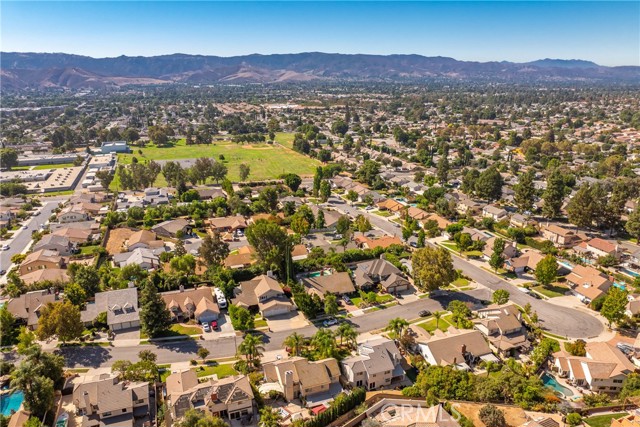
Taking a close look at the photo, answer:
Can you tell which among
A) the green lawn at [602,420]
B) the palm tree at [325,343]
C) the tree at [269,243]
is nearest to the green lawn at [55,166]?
the tree at [269,243]

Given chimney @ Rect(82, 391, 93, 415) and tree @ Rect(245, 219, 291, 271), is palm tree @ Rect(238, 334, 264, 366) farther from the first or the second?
tree @ Rect(245, 219, 291, 271)

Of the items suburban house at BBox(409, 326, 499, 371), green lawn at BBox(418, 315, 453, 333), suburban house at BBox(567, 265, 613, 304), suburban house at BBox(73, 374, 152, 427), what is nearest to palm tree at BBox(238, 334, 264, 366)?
suburban house at BBox(73, 374, 152, 427)

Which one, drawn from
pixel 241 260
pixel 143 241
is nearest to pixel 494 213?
pixel 241 260

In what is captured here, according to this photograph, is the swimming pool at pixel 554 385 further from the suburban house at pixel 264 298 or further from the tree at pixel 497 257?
the suburban house at pixel 264 298

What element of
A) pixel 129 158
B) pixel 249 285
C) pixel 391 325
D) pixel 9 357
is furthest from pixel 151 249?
pixel 129 158

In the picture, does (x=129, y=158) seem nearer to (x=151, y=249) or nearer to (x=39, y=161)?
(x=39, y=161)
